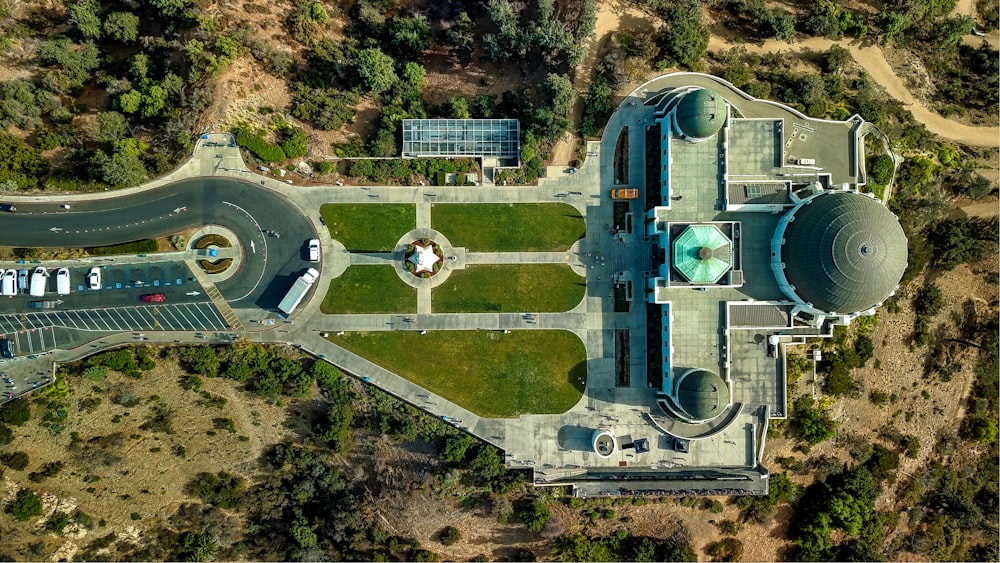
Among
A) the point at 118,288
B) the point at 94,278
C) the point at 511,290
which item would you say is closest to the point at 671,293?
the point at 511,290

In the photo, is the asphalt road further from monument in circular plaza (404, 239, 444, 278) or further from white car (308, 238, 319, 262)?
monument in circular plaza (404, 239, 444, 278)

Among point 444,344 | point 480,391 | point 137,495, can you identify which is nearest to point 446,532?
point 480,391

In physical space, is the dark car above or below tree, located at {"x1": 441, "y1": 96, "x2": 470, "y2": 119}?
below

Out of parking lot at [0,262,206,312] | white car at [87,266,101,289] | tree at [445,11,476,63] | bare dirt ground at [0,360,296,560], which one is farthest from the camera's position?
bare dirt ground at [0,360,296,560]

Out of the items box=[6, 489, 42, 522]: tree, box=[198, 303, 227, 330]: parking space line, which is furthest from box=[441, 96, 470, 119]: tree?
box=[6, 489, 42, 522]: tree

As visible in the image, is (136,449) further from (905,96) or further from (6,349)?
(905,96)

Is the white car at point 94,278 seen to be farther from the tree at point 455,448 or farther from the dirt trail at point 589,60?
the dirt trail at point 589,60
